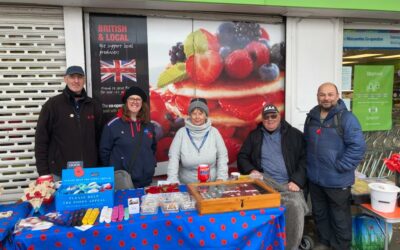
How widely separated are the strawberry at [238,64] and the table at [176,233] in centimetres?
239

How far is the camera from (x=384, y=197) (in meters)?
2.90

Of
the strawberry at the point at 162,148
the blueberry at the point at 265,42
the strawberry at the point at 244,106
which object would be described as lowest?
the strawberry at the point at 162,148

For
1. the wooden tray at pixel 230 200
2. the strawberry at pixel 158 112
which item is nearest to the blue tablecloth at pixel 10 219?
the wooden tray at pixel 230 200

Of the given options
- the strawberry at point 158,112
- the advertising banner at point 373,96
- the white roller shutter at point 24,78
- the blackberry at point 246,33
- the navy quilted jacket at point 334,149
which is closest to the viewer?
the navy quilted jacket at point 334,149

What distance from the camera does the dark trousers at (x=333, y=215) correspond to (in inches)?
125

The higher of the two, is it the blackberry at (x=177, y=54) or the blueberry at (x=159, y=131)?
the blackberry at (x=177, y=54)

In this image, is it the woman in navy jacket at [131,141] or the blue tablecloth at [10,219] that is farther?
the woman in navy jacket at [131,141]

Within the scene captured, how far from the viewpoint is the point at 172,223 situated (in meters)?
2.14

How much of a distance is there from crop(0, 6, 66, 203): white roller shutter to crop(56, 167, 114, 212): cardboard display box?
162cm

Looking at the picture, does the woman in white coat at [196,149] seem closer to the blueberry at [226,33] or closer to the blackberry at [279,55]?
the blueberry at [226,33]

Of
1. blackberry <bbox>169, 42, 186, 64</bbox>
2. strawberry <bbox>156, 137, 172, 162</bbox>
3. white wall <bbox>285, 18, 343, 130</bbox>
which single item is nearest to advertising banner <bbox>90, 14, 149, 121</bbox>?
blackberry <bbox>169, 42, 186, 64</bbox>

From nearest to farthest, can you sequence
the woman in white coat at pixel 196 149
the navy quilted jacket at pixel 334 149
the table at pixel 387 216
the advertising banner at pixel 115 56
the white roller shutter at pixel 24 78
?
the table at pixel 387 216 → the navy quilted jacket at pixel 334 149 → the woman in white coat at pixel 196 149 → the white roller shutter at pixel 24 78 → the advertising banner at pixel 115 56

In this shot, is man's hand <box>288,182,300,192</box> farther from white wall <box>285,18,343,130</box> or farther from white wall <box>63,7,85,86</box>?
white wall <box>63,7,85,86</box>

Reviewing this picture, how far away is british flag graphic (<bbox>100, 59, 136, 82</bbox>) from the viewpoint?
3787 mm
